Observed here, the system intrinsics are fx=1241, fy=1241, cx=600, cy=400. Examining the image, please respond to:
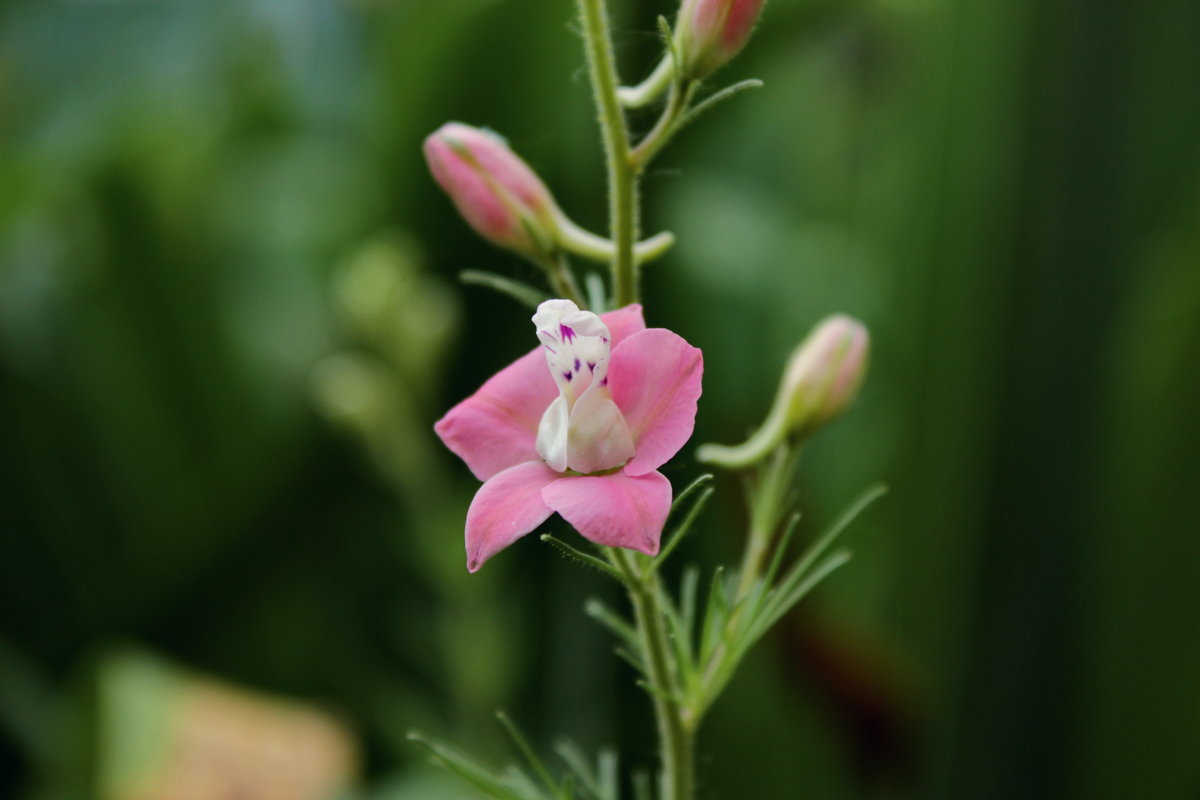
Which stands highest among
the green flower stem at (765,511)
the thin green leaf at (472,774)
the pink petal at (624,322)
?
the pink petal at (624,322)

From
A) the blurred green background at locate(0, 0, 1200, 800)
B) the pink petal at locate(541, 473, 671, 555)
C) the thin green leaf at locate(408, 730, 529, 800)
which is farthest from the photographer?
the blurred green background at locate(0, 0, 1200, 800)

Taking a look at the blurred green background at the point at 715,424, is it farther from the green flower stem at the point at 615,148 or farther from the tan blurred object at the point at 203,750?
the green flower stem at the point at 615,148

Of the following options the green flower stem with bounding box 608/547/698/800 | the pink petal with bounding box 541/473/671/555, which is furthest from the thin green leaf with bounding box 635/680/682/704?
the pink petal with bounding box 541/473/671/555

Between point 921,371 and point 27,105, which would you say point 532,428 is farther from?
point 27,105

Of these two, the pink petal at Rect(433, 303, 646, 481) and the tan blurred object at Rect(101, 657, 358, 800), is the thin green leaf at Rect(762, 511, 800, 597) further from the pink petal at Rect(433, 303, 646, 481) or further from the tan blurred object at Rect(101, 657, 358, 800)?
the tan blurred object at Rect(101, 657, 358, 800)

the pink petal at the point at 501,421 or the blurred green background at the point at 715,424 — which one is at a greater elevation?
the pink petal at the point at 501,421

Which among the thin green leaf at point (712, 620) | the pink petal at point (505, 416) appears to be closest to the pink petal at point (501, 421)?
the pink petal at point (505, 416)

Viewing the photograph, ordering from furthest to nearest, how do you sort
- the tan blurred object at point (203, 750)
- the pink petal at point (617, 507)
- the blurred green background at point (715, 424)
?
the blurred green background at point (715, 424)
the tan blurred object at point (203, 750)
the pink petal at point (617, 507)

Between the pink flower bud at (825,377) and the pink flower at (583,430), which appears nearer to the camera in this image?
the pink flower at (583,430)
